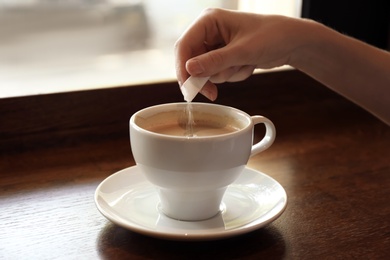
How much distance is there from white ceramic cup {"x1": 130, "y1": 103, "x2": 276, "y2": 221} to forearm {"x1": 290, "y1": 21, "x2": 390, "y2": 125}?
18 centimetres

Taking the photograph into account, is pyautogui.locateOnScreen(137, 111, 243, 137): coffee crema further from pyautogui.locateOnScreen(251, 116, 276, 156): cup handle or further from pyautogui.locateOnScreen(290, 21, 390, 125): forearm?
pyautogui.locateOnScreen(290, 21, 390, 125): forearm

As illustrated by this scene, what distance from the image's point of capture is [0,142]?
90 cm

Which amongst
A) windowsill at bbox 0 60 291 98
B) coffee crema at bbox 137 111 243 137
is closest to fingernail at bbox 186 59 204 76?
coffee crema at bbox 137 111 243 137

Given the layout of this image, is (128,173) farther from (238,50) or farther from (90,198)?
(238,50)

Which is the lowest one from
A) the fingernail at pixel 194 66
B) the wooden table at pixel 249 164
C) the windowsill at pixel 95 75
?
the wooden table at pixel 249 164

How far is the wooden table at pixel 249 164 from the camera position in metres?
0.62

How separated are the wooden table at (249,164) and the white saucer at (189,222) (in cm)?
2

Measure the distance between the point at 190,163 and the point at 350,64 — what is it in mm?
328

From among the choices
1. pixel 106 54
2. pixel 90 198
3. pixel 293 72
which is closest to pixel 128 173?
pixel 90 198

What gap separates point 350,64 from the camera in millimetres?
804

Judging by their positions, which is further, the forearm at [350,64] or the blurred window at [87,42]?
the blurred window at [87,42]

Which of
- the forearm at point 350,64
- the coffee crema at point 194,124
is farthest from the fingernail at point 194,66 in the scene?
the forearm at point 350,64

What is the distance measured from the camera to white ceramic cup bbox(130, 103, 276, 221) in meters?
0.60

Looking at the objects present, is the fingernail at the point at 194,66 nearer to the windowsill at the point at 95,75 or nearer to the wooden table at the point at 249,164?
the wooden table at the point at 249,164
